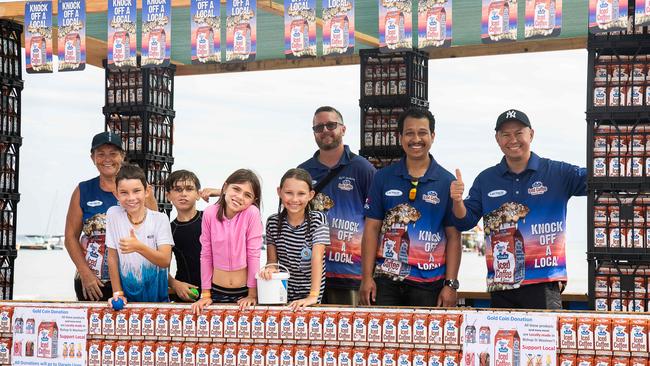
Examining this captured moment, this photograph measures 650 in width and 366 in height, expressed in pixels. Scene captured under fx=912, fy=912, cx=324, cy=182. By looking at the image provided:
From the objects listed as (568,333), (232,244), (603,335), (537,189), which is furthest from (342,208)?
(603,335)

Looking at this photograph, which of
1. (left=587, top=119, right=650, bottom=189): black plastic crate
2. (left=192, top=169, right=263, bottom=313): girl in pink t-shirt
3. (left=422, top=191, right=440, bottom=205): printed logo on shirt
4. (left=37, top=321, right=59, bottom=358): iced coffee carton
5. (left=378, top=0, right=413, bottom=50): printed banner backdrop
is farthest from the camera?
(left=378, top=0, right=413, bottom=50): printed banner backdrop

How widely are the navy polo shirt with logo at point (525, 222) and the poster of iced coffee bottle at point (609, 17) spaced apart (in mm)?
1057

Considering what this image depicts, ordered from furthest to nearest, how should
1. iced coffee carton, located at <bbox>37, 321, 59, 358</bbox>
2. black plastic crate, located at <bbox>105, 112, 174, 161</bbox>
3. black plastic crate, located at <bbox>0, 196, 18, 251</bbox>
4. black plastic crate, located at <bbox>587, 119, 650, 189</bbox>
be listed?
black plastic crate, located at <bbox>105, 112, 174, 161</bbox>
black plastic crate, located at <bbox>0, 196, 18, 251</bbox>
black plastic crate, located at <bbox>587, 119, 650, 189</bbox>
iced coffee carton, located at <bbox>37, 321, 59, 358</bbox>

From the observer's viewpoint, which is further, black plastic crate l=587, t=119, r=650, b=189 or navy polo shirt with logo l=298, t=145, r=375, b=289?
navy polo shirt with logo l=298, t=145, r=375, b=289

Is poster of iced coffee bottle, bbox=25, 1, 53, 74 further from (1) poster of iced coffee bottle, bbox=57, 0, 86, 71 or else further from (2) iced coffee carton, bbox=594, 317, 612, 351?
(2) iced coffee carton, bbox=594, 317, 612, 351

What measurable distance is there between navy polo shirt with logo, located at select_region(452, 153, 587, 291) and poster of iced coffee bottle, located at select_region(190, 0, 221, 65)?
3.42m

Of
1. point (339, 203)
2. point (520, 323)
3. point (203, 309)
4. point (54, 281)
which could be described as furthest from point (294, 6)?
point (54, 281)

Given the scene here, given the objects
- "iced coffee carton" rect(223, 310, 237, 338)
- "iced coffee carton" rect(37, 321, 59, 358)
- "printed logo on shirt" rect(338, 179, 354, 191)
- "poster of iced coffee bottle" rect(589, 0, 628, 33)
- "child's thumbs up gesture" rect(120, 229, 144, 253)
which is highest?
"poster of iced coffee bottle" rect(589, 0, 628, 33)

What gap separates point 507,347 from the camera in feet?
16.5

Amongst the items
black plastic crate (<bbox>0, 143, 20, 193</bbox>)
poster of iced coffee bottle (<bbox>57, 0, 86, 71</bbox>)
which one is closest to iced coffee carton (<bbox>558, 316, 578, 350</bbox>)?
poster of iced coffee bottle (<bbox>57, 0, 86, 71</bbox>)

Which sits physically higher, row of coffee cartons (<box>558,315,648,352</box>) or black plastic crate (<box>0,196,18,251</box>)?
black plastic crate (<box>0,196,18,251</box>)

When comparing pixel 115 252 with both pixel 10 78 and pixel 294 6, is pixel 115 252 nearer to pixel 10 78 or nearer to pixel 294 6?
pixel 294 6

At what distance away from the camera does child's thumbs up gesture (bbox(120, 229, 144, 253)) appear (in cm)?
555

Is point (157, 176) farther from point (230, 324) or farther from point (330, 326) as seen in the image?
point (330, 326)
